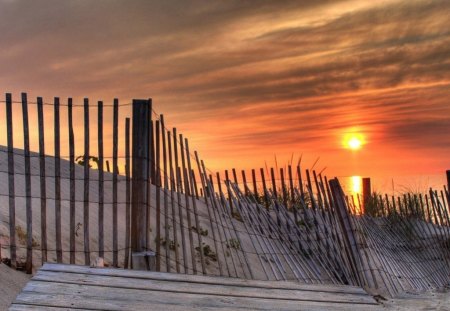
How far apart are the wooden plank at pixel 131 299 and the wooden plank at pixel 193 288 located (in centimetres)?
6

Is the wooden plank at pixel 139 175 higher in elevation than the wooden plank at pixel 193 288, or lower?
higher

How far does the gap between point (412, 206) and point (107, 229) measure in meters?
5.87

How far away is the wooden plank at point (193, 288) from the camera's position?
363 centimetres

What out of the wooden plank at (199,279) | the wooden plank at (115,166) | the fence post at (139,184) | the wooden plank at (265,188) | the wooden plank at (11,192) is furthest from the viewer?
the wooden plank at (265,188)

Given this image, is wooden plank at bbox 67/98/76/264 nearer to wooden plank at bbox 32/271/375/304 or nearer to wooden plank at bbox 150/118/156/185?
wooden plank at bbox 150/118/156/185

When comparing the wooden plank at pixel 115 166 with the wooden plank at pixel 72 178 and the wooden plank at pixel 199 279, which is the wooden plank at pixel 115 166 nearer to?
the wooden plank at pixel 72 178

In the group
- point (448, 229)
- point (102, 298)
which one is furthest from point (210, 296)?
point (448, 229)

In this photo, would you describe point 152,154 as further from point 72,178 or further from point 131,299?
point 131,299

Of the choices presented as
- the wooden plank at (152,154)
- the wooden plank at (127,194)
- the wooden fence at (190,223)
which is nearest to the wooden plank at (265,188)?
the wooden fence at (190,223)

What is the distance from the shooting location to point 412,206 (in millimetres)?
10859

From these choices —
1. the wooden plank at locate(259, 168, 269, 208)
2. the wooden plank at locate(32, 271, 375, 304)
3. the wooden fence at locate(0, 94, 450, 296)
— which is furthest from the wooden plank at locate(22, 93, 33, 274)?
the wooden plank at locate(259, 168, 269, 208)

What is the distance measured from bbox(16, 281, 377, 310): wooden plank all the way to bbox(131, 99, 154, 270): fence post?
5.21ft

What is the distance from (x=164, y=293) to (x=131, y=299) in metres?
0.23

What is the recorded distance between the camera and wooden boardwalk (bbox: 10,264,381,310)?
10.8ft
